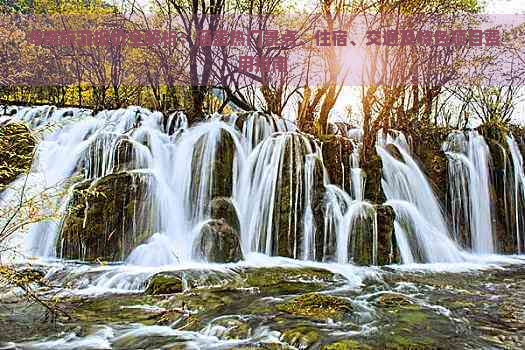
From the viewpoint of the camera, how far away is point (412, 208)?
36.0ft

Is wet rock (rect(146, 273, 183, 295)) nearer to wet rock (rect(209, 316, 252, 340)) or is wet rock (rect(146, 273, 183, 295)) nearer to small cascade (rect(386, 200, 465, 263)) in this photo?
wet rock (rect(209, 316, 252, 340))

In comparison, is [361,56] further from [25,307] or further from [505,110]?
[25,307]

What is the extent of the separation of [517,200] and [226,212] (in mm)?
8269

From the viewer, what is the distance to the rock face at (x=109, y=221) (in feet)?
30.0

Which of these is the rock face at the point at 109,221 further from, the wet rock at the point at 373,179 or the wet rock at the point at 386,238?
the wet rock at the point at 373,179

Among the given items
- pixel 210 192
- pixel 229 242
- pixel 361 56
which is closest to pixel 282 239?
pixel 229 242

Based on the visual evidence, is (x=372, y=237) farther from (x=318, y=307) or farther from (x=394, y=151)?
(x=394, y=151)

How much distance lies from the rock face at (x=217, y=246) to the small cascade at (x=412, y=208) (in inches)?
139

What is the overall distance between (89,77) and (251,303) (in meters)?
16.4

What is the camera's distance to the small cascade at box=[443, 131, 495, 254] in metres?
12.0

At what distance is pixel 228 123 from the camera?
1189 cm

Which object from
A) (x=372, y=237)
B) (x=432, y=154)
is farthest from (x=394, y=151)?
(x=372, y=237)

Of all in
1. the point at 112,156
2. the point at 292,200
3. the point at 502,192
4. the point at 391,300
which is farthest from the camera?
the point at 502,192

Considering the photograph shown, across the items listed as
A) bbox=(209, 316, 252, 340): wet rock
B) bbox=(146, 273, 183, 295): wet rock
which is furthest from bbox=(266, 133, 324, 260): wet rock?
bbox=(209, 316, 252, 340): wet rock
